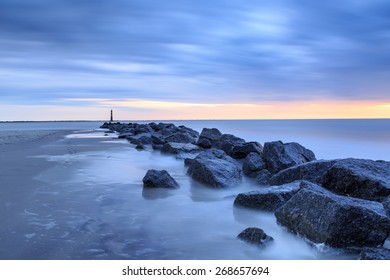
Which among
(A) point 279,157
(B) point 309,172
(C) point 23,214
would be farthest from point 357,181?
(C) point 23,214

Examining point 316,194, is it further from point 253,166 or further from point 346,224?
point 253,166

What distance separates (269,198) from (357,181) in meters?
1.54

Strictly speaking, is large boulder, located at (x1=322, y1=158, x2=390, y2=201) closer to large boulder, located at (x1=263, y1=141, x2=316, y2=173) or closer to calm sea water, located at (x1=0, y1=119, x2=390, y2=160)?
large boulder, located at (x1=263, y1=141, x2=316, y2=173)

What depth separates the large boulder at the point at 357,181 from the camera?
19.8 feet

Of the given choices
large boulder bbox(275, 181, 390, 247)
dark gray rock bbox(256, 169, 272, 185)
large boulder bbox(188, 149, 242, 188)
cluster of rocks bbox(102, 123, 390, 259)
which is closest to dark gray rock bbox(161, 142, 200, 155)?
cluster of rocks bbox(102, 123, 390, 259)

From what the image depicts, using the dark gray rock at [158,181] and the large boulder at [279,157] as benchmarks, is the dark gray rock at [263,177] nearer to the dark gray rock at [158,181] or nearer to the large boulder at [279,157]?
the large boulder at [279,157]

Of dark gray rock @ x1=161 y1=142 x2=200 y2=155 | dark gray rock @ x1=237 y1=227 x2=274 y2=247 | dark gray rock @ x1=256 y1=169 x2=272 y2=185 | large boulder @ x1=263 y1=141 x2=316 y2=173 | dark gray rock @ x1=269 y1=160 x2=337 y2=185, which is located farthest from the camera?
dark gray rock @ x1=161 y1=142 x2=200 y2=155

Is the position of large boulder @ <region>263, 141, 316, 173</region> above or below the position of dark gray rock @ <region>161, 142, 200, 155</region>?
above

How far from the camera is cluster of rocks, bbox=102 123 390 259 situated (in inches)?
170

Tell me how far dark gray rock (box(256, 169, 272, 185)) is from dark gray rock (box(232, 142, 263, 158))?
3207 millimetres

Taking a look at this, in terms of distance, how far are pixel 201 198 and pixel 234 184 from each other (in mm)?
Result: 1466

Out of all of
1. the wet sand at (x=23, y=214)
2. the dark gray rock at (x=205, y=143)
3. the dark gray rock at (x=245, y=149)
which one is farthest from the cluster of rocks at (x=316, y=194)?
the dark gray rock at (x=205, y=143)

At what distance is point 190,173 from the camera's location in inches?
367
